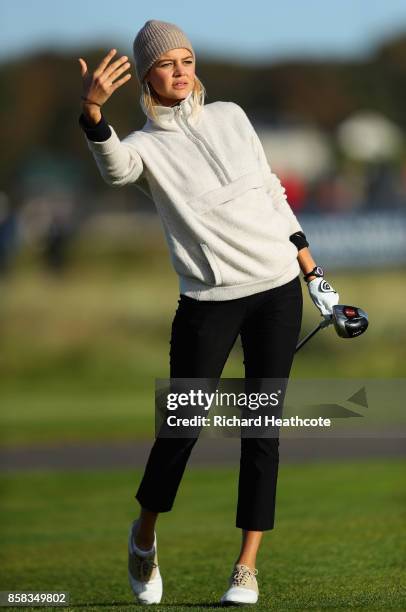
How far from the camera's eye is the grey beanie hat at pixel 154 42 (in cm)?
592

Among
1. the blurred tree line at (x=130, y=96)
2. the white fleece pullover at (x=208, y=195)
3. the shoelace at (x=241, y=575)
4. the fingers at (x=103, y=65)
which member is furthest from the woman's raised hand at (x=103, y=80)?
the blurred tree line at (x=130, y=96)

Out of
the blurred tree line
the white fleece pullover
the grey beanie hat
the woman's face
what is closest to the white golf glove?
the white fleece pullover

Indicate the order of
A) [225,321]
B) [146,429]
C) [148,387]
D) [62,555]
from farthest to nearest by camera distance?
[148,387]
[146,429]
[62,555]
[225,321]

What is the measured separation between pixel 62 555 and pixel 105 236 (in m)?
47.2

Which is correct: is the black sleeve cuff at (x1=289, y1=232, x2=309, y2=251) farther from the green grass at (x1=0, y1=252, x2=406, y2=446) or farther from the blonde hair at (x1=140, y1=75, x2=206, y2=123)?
the green grass at (x1=0, y1=252, x2=406, y2=446)

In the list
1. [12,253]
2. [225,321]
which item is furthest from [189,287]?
[12,253]

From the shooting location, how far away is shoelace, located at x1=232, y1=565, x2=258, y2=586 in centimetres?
591

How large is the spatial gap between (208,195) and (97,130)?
525mm

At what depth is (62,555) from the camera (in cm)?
870

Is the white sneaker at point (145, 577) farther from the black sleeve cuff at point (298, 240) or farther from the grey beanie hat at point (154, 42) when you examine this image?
the grey beanie hat at point (154, 42)

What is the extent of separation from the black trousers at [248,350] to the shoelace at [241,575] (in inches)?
6.7

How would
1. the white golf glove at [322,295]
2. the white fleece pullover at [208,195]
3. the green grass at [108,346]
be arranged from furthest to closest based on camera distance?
1. the green grass at [108,346]
2. the white golf glove at [322,295]
3. the white fleece pullover at [208,195]

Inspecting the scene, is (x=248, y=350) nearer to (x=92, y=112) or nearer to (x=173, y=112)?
(x=173, y=112)

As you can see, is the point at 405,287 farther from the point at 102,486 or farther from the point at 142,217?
the point at 142,217
